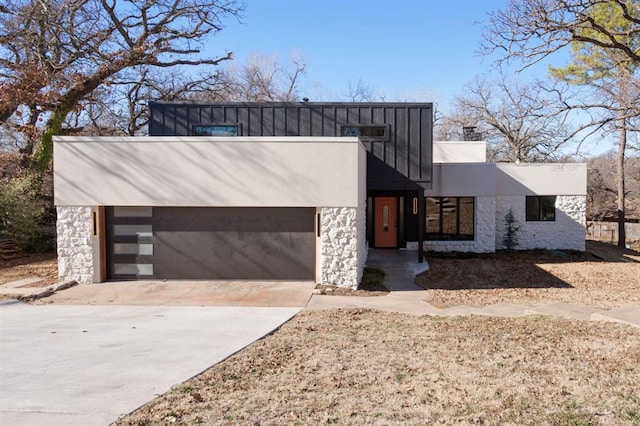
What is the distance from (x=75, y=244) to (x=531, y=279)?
493 inches

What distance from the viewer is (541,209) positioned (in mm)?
18594

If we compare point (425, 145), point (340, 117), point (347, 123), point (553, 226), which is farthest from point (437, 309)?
point (553, 226)

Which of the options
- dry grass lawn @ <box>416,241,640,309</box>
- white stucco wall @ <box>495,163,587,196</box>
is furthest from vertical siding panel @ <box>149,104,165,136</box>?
white stucco wall @ <box>495,163,587,196</box>

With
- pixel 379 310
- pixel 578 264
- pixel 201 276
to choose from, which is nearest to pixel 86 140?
pixel 201 276

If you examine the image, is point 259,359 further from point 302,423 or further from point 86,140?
point 86,140

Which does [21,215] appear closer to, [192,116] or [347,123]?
[192,116]

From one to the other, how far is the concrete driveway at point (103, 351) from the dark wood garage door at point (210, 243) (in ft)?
7.77

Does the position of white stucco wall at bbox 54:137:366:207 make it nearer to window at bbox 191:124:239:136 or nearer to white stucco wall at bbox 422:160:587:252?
window at bbox 191:124:239:136

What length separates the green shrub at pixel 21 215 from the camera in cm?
1488

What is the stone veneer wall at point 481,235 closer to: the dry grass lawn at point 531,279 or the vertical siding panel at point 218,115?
the dry grass lawn at point 531,279

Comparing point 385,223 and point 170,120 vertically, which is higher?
→ point 170,120

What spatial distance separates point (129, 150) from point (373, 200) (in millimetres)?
9432

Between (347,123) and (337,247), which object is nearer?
(337,247)

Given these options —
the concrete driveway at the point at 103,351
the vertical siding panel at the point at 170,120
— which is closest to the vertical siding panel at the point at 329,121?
the vertical siding panel at the point at 170,120
